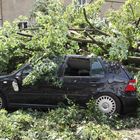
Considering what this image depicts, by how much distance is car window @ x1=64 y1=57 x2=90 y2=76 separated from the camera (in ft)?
33.1

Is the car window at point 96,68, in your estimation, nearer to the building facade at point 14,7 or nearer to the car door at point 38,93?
the car door at point 38,93

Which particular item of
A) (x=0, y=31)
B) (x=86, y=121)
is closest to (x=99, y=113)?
(x=86, y=121)

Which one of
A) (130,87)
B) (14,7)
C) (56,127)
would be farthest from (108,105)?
(14,7)

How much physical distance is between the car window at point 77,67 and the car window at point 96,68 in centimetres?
11

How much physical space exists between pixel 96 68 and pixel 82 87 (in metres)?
0.56

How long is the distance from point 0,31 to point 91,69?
9.78 feet

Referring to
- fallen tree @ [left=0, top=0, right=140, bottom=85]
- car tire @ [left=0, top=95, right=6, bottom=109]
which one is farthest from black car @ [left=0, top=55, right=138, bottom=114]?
fallen tree @ [left=0, top=0, right=140, bottom=85]

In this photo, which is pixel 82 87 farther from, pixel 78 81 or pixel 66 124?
pixel 66 124

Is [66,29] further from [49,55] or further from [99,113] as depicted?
[99,113]

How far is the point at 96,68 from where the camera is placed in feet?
33.1

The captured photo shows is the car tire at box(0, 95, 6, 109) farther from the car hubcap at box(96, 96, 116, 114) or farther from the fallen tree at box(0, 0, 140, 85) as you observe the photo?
the fallen tree at box(0, 0, 140, 85)

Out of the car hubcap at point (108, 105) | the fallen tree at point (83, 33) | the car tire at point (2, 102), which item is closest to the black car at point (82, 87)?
the car hubcap at point (108, 105)

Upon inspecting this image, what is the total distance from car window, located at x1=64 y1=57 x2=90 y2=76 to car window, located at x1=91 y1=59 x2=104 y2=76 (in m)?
0.11

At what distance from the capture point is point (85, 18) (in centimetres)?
658
